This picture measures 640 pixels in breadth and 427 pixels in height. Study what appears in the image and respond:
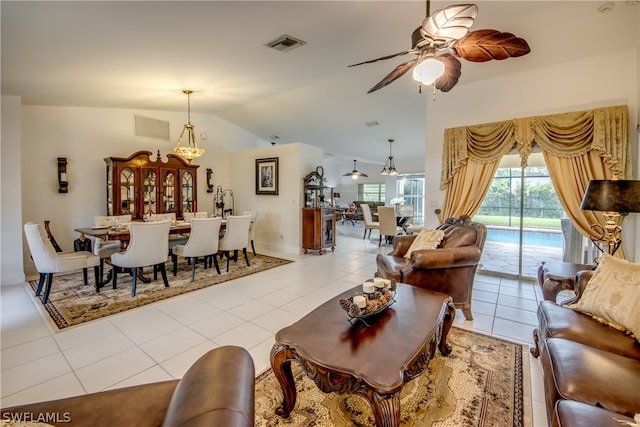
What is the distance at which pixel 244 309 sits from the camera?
3.18 metres

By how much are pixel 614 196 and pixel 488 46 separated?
158 centimetres

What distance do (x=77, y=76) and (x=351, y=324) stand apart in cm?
440

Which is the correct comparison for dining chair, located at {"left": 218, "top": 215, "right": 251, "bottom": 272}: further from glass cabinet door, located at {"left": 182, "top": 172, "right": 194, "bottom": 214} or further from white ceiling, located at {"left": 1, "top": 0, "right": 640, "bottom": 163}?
white ceiling, located at {"left": 1, "top": 0, "right": 640, "bottom": 163}

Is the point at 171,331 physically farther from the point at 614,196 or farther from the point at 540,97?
the point at 540,97

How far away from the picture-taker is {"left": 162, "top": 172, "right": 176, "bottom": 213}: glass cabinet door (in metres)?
5.77

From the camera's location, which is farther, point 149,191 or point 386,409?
point 149,191

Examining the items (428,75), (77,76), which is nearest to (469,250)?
(428,75)

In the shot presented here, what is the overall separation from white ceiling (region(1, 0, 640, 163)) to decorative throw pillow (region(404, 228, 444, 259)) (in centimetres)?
222

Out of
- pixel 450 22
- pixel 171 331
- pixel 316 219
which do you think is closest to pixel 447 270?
pixel 450 22

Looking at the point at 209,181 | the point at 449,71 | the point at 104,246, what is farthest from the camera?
the point at 209,181

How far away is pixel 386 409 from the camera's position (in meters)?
1.21

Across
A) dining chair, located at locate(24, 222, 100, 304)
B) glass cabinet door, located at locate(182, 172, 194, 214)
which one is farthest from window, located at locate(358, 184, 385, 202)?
dining chair, located at locate(24, 222, 100, 304)

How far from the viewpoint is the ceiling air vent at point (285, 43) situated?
3.17 meters

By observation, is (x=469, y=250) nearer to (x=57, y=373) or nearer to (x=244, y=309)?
(x=244, y=309)
